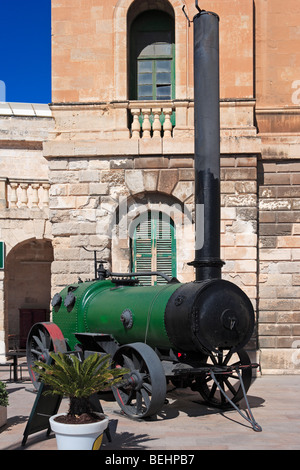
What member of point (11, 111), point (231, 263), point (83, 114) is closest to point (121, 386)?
point (231, 263)

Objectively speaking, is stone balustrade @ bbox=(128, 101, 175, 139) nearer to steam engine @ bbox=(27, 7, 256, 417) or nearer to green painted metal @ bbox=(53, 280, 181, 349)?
steam engine @ bbox=(27, 7, 256, 417)

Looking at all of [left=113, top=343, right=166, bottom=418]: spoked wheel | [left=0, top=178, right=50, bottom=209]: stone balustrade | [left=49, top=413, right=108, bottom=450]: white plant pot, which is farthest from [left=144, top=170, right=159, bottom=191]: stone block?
[left=49, top=413, right=108, bottom=450]: white plant pot

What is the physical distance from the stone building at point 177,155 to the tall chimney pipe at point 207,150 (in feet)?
10.2

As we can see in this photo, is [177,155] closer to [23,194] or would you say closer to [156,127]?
[156,127]

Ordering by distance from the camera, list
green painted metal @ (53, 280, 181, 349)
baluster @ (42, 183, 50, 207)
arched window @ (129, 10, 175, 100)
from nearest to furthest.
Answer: green painted metal @ (53, 280, 181, 349), arched window @ (129, 10, 175, 100), baluster @ (42, 183, 50, 207)

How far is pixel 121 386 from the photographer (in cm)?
863

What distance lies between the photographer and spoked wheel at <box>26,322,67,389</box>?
33.1 feet

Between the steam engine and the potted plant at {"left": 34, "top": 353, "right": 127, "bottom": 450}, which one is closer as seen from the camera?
the potted plant at {"left": 34, "top": 353, "right": 127, "bottom": 450}

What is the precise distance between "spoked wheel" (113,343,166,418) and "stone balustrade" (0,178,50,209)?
717cm

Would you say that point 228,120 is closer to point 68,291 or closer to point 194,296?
point 68,291

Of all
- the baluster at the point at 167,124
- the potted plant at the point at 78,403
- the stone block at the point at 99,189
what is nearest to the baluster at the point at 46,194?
the stone block at the point at 99,189
